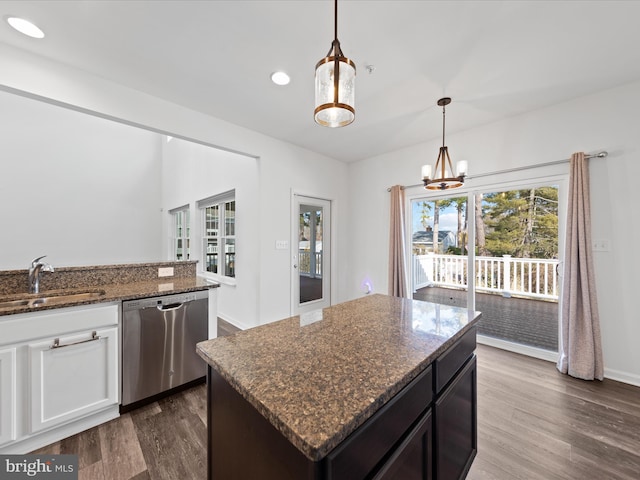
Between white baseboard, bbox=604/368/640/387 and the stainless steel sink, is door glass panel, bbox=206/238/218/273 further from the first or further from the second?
white baseboard, bbox=604/368/640/387

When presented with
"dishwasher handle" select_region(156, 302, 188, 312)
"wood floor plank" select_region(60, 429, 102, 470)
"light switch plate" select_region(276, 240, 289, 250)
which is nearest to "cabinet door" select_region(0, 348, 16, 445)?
"wood floor plank" select_region(60, 429, 102, 470)

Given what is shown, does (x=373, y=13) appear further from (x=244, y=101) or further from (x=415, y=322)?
(x=415, y=322)

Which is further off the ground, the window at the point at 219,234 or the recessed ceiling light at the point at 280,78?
the recessed ceiling light at the point at 280,78

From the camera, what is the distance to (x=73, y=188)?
5102 millimetres

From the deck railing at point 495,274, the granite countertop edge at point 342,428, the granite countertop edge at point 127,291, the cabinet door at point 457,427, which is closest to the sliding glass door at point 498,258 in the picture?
the deck railing at point 495,274

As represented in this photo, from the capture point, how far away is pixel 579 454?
1.60 metres

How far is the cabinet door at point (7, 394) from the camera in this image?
1.51 m

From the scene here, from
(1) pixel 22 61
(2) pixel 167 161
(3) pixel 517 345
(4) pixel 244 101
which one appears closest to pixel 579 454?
(3) pixel 517 345

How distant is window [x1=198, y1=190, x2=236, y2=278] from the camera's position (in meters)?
4.47

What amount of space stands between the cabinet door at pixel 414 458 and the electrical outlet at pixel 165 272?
107 inches

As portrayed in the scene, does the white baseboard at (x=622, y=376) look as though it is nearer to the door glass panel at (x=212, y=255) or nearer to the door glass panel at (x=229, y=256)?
the door glass panel at (x=229, y=256)

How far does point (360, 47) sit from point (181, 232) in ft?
18.4

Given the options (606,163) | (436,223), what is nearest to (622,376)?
(606,163)

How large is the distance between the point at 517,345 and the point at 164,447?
3.66 meters
